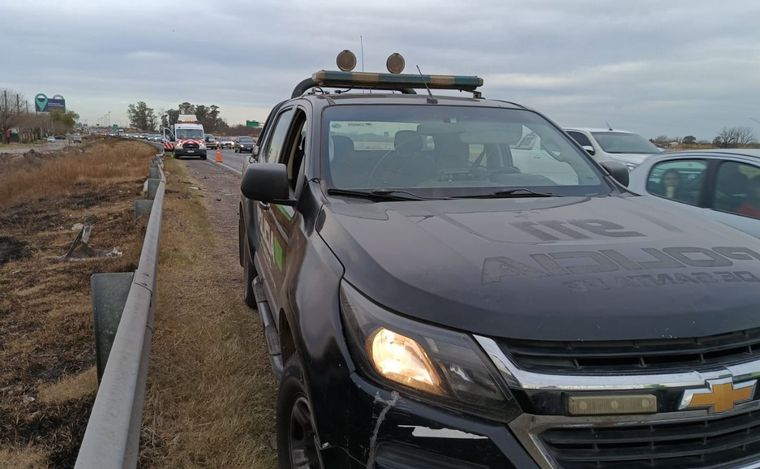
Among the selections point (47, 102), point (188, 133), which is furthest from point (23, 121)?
point (188, 133)

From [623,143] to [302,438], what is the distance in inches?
475

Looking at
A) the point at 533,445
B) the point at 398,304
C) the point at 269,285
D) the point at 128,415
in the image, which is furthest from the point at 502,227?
the point at 269,285

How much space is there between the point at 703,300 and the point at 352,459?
1174 mm

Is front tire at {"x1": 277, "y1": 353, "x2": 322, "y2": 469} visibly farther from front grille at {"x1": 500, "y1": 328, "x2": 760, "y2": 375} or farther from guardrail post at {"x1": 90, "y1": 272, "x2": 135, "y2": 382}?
guardrail post at {"x1": 90, "y1": 272, "x2": 135, "y2": 382}

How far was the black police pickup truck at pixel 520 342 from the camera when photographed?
5.48ft

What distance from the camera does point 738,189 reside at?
17.7ft

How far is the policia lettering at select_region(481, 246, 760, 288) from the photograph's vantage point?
1.87 metres

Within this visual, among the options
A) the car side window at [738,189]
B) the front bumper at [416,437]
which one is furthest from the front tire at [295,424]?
the car side window at [738,189]

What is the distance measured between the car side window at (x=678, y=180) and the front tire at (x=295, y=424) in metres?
4.79

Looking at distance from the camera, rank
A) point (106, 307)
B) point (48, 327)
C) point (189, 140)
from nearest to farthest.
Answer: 1. point (106, 307)
2. point (48, 327)
3. point (189, 140)

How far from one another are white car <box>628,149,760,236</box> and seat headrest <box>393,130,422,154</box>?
290 cm

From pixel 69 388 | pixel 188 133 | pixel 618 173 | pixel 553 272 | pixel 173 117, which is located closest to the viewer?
pixel 553 272

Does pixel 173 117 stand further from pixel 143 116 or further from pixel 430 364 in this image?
pixel 430 364

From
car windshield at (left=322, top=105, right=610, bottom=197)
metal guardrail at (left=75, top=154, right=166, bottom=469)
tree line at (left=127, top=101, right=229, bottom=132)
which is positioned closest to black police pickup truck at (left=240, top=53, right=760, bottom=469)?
car windshield at (left=322, top=105, right=610, bottom=197)
